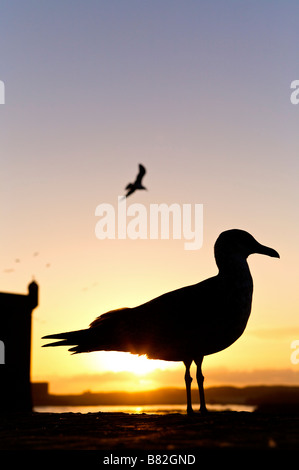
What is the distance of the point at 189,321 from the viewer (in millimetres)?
8492

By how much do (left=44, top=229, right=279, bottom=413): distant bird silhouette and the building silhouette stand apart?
42090 mm

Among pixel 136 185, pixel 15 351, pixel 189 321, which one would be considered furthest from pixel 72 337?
pixel 15 351

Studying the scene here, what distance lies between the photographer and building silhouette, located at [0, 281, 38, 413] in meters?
49.8

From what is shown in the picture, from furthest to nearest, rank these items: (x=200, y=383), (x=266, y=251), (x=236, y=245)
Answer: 1. (x=266, y=251)
2. (x=236, y=245)
3. (x=200, y=383)

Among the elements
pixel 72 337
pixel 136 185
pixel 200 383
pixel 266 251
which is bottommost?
pixel 200 383

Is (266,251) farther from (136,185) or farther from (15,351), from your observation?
(15,351)

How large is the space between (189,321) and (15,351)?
44.5 m

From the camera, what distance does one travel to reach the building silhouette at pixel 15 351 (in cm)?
4984

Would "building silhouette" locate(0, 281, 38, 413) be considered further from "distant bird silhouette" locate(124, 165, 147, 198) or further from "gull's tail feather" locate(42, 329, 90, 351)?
"gull's tail feather" locate(42, 329, 90, 351)

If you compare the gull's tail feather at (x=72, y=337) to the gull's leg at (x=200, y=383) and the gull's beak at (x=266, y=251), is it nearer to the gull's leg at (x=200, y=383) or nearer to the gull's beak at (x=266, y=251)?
the gull's leg at (x=200, y=383)
